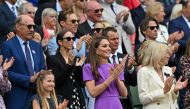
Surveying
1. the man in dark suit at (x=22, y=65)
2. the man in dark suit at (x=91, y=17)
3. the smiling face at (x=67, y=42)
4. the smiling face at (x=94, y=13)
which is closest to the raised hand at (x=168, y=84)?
the smiling face at (x=67, y=42)

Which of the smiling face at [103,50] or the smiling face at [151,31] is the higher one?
the smiling face at [103,50]

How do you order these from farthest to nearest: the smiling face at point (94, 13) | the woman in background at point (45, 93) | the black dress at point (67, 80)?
the smiling face at point (94, 13), the black dress at point (67, 80), the woman in background at point (45, 93)

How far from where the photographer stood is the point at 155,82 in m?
11.5

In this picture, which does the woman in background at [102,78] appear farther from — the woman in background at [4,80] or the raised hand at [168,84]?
the woman in background at [4,80]

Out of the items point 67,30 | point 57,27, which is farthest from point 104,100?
point 57,27

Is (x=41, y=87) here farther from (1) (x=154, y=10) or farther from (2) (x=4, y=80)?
(1) (x=154, y=10)

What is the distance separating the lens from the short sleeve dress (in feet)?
35.0

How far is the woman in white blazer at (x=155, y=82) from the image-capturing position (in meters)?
11.4

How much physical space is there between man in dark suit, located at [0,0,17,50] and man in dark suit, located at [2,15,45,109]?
0.92m

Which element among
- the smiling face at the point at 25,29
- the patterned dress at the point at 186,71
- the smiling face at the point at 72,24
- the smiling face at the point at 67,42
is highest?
the smiling face at the point at 25,29

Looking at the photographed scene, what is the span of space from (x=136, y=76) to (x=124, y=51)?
2.68 metres

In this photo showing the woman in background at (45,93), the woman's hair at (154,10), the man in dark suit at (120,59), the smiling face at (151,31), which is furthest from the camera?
the woman's hair at (154,10)

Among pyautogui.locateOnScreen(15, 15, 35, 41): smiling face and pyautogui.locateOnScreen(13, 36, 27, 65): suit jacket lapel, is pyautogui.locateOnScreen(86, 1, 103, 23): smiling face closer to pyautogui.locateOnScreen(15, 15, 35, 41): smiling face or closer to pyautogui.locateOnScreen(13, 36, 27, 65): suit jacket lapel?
pyautogui.locateOnScreen(15, 15, 35, 41): smiling face

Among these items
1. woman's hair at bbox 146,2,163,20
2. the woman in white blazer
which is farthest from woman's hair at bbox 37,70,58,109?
woman's hair at bbox 146,2,163,20
